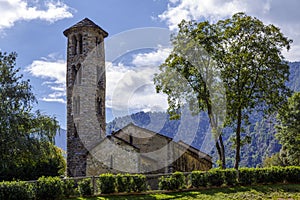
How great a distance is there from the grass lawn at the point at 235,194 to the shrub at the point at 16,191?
3549 mm

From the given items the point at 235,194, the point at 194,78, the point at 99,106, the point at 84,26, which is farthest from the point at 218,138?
the point at 84,26

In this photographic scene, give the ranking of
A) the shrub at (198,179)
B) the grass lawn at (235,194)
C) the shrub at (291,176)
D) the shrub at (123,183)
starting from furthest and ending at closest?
the shrub at (291,176), the shrub at (198,179), the shrub at (123,183), the grass lawn at (235,194)

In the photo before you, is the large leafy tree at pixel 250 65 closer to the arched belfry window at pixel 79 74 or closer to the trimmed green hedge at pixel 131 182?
the trimmed green hedge at pixel 131 182

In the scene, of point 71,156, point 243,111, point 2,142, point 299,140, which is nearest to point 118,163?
point 71,156

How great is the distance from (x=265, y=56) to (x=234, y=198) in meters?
12.2

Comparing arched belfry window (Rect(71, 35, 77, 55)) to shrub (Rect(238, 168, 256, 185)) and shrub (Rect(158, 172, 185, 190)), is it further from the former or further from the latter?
shrub (Rect(238, 168, 256, 185))

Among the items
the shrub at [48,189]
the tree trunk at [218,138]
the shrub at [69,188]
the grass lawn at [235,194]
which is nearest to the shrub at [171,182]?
the grass lawn at [235,194]

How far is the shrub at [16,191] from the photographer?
703 inches

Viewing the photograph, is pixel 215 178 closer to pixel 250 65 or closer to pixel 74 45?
pixel 250 65

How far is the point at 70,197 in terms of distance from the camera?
20.0m

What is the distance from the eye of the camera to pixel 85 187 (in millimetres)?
20844

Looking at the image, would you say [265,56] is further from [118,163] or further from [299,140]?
[299,140]

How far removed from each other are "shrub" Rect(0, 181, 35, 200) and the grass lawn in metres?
3.55

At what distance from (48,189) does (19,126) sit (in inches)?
373
